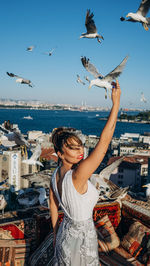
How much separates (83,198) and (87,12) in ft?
7.22

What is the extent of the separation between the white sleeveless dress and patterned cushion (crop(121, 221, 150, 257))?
2148 millimetres

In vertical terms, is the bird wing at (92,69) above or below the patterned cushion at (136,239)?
above

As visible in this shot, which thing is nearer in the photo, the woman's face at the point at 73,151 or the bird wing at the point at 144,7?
the woman's face at the point at 73,151

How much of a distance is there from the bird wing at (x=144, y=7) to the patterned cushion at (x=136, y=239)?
9.24ft

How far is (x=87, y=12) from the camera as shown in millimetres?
2652

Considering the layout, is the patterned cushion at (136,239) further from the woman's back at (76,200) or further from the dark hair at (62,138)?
the dark hair at (62,138)

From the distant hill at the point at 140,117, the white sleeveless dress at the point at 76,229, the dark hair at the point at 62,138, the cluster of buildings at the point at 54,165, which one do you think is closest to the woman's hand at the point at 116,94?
the dark hair at the point at 62,138

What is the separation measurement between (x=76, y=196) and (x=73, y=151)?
276 millimetres

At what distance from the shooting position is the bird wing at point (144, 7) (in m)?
2.22

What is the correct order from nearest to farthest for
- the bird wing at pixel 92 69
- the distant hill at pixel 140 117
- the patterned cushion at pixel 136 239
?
the bird wing at pixel 92 69, the patterned cushion at pixel 136 239, the distant hill at pixel 140 117

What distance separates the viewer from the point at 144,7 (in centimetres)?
226

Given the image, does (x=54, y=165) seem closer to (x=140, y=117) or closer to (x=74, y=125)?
(x=74, y=125)

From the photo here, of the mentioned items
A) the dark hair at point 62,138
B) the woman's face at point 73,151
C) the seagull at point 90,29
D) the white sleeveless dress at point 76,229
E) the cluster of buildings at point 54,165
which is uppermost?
the seagull at point 90,29

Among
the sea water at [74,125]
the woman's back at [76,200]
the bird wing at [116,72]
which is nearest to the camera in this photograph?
the woman's back at [76,200]
